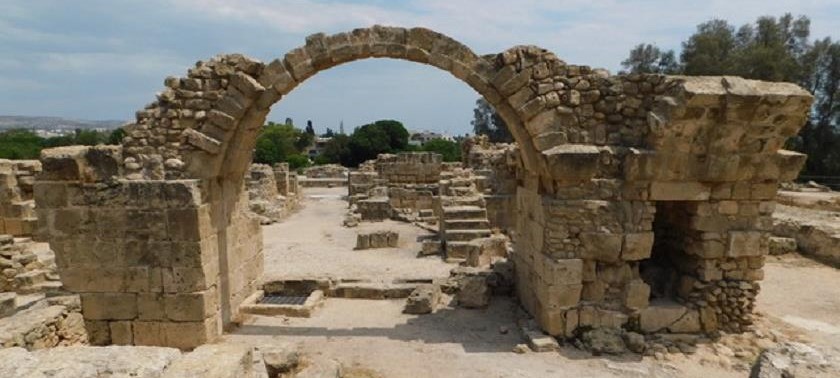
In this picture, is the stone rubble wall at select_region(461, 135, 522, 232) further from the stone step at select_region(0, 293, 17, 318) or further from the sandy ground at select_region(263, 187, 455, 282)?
the stone step at select_region(0, 293, 17, 318)

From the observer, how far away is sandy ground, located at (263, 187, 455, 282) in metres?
10.8

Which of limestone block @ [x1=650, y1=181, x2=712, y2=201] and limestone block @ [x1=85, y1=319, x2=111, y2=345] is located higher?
limestone block @ [x1=650, y1=181, x2=712, y2=201]

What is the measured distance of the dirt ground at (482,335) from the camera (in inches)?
239

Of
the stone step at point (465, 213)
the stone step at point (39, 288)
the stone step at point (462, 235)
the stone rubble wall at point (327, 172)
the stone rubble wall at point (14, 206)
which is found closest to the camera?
the stone step at point (39, 288)

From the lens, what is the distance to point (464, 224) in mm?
12953

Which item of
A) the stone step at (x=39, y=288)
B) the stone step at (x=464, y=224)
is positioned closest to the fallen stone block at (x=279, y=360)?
the stone step at (x=39, y=288)

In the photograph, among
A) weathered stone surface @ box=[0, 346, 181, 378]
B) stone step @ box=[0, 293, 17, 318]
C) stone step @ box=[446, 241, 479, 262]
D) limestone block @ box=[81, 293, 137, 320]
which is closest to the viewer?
weathered stone surface @ box=[0, 346, 181, 378]

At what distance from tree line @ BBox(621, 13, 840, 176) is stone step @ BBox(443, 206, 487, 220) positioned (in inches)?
688

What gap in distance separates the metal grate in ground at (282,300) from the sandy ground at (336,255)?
57 cm

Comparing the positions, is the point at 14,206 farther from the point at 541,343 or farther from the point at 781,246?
the point at 781,246

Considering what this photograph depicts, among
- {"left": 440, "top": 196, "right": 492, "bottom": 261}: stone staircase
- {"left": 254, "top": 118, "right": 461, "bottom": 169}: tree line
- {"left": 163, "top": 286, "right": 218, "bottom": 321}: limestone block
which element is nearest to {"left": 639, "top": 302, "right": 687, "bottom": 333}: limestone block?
{"left": 440, "top": 196, "right": 492, "bottom": 261}: stone staircase

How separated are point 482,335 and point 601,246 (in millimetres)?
2087

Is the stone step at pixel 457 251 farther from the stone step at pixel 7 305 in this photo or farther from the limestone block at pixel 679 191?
the stone step at pixel 7 305

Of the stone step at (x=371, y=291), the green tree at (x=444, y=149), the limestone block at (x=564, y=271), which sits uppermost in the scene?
the green tree at (x=444, y=149)
